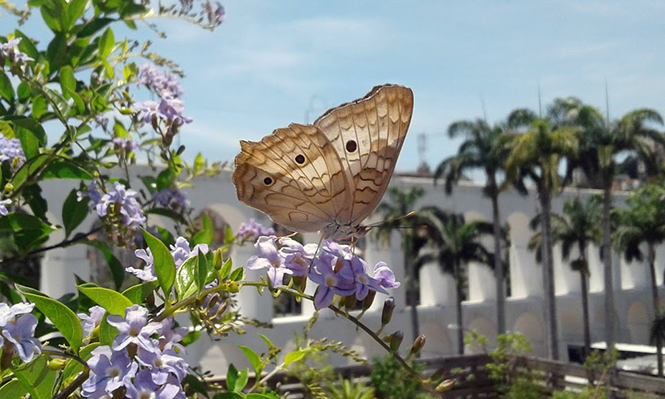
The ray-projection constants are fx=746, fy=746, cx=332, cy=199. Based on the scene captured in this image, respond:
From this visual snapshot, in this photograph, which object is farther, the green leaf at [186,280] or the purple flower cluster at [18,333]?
the green leaf at [186,280]

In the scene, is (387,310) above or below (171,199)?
below

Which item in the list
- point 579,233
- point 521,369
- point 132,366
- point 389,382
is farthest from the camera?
point 579,233

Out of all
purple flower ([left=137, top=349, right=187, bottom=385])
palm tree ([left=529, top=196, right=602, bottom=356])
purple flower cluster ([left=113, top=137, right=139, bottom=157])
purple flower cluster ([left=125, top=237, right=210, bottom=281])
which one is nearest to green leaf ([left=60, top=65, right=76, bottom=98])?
purple flower cluster ([left=113, top=137, right=139, bottom=157])

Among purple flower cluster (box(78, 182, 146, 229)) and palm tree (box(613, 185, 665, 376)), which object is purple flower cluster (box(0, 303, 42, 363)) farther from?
palm tree (box(613, 185, 665, 376))

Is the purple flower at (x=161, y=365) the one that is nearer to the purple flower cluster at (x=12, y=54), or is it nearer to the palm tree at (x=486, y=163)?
the purple flower cluster at (x=12, y=54)

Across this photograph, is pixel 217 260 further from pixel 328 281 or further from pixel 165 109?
pixel 165 109

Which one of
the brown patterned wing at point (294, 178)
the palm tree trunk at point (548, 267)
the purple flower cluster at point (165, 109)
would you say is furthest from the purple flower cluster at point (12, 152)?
the palm tree trunk at point (548, 267)

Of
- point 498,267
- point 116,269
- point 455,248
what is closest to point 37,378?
point 116,269

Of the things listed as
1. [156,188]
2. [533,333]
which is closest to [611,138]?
[533,333]
